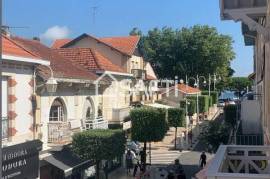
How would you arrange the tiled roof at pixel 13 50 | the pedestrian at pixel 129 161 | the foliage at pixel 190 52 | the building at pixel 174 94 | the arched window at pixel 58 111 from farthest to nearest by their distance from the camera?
the foliage at pixel 190 52 → the building at pixel 174 94 → the pedestrian at pixel 129 161 → the arched window at pixel 58 111 → the tiled roof at pixel 13 50

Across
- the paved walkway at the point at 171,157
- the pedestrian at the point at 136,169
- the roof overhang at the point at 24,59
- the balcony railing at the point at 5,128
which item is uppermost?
the roof overhang at the point at 24,59

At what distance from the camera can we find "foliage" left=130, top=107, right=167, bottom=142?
31.4 meters

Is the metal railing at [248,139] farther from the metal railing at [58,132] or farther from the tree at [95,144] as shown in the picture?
the tree at [95,144]

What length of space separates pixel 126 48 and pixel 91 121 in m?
21.8

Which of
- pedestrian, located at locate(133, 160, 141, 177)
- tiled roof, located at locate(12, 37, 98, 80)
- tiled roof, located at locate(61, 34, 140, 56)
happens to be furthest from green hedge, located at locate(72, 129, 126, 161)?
tiled roof, located at locate(61, 34, 140, 56)

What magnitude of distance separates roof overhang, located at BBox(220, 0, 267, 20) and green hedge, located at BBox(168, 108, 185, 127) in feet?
110

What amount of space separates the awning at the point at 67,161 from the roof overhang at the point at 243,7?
1258cm

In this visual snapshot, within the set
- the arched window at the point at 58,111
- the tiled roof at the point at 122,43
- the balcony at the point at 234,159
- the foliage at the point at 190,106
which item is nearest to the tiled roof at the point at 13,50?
the arched window at the point at 58,111

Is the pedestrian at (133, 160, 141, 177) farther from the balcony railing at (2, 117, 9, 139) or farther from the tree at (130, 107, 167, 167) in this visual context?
the balcony railing at (2, 117, 9, 139)

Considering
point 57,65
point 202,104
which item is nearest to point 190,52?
point 202,104

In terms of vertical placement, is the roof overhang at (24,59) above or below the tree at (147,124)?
above

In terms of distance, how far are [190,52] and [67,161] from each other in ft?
221

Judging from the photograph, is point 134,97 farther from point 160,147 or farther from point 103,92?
point 103,92

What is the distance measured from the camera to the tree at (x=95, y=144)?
2345 cm
